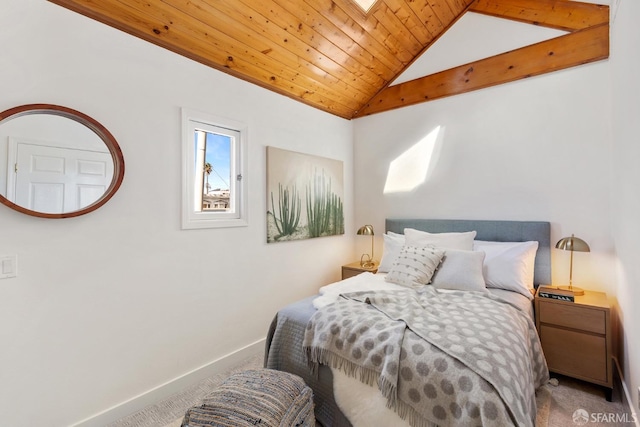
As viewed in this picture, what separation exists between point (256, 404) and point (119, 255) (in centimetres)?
128

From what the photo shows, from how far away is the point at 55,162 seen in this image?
5.38ft

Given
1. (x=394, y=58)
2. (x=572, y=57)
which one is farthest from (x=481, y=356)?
(x=394, y=58)

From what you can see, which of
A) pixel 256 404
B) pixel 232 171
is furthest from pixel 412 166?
pixel 256 404

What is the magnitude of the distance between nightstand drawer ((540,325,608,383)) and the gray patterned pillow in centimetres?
87

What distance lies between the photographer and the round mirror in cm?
151

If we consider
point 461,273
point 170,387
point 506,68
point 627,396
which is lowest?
point 170,387

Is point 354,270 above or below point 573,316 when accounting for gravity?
above

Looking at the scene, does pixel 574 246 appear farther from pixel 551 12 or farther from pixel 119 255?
pixel 119 255

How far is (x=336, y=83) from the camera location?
3.15 m

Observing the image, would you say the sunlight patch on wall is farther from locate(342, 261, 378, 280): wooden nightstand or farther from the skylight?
the skylight

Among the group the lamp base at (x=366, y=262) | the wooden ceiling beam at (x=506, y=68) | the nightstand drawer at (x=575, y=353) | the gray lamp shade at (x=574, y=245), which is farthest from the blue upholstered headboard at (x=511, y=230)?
the wooden ceiling beam at (x=506, y=68)

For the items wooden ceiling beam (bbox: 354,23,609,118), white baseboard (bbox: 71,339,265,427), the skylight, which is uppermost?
the skylight

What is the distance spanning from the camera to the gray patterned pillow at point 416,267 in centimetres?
236

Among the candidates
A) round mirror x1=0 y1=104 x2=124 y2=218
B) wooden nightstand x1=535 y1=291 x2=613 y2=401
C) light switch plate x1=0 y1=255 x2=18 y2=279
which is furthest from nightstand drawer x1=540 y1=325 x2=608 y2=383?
light switch plate x1=0 y1=255 x2=18 y2=279
